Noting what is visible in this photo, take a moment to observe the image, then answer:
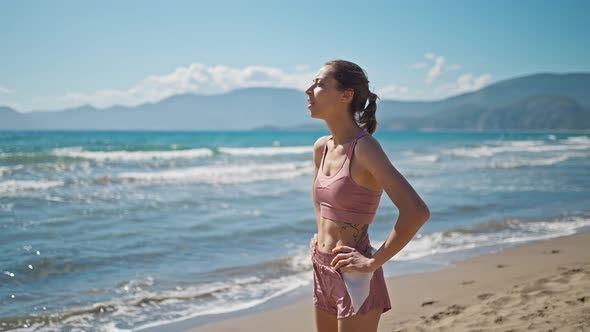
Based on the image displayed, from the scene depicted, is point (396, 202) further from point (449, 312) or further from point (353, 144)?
point (449, 312)

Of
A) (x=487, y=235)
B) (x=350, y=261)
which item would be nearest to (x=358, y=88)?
(x=350, y=261)

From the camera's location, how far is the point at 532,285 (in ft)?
18.3

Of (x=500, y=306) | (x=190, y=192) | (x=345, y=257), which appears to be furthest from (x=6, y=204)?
(x=345, y=257)

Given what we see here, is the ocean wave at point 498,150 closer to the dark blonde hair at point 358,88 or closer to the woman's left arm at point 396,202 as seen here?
the dark blonde hair at point 358,88

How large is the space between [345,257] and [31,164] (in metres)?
24.7

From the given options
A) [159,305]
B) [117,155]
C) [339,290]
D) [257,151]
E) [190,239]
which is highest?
[339,290]

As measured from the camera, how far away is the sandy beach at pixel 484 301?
444 centimetres

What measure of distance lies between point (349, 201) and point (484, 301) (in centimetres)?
357

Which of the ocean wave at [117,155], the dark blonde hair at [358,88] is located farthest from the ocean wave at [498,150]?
the dark blonde hair at [358,88]

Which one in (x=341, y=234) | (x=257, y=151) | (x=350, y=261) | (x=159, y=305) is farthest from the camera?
(x=257, y=151)

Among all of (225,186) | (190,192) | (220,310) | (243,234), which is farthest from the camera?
(225,186)

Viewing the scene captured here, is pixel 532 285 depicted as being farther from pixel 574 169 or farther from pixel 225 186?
pixel 574 169

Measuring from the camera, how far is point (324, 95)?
2.33m

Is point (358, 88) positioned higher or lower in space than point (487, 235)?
higher
